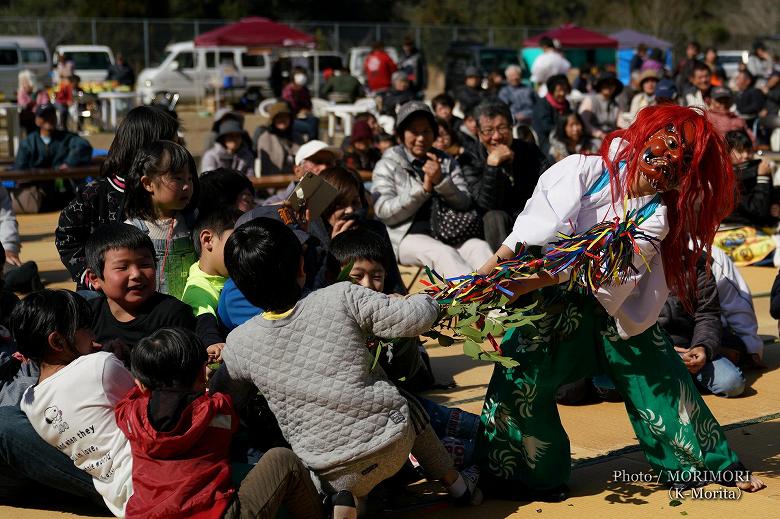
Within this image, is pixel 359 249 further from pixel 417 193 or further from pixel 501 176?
pixel 501 176

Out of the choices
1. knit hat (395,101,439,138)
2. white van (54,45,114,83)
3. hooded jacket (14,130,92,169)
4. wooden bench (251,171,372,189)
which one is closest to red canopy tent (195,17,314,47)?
white van (54,45,114,83)

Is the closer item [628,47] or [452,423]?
A: [452,423]

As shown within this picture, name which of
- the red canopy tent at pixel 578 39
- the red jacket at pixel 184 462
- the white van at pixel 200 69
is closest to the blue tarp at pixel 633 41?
the red canopy tent at pixel 578 39

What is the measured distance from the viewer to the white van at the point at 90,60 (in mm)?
28656

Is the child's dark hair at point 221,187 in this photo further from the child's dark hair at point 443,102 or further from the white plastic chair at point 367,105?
the white plastic chair at point 367,105

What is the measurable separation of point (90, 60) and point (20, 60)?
6.28 ft

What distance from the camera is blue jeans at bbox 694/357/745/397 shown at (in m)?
5.74

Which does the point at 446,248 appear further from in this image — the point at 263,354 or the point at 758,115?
the point at 758,115

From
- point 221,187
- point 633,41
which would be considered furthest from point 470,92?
point 633,41

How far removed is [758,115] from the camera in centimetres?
1908

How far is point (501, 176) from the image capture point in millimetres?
7711

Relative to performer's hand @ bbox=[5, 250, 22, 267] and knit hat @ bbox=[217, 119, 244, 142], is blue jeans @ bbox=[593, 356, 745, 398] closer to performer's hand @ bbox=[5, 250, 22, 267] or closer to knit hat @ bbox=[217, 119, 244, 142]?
performer's hand @ bbox=[5, 250, 22, 267]

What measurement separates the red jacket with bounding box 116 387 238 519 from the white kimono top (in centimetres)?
128

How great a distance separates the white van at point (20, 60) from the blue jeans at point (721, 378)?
24.1m
